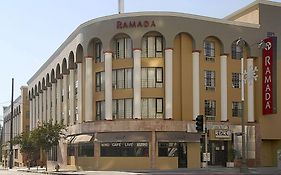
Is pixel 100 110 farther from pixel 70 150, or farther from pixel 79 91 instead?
pixel 70 150

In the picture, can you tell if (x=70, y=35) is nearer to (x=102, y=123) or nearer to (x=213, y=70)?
A: (x=102, y=123)

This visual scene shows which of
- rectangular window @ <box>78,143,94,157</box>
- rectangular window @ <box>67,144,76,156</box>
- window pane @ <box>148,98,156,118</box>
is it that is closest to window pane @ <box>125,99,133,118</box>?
window pane @ <box>148,98,156,118</box>

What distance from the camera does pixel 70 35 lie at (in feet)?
208

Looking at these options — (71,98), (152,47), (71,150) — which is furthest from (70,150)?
(152,47)

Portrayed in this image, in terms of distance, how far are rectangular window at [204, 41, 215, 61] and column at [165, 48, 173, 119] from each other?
4633 mm

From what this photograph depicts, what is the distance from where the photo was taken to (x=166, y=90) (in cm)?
5334

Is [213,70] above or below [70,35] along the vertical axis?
below

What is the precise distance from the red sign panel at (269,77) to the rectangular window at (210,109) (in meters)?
5.86

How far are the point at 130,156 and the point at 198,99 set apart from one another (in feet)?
30.2

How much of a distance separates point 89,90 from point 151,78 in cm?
732

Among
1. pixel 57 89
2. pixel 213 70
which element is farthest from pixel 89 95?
pixel 57 89

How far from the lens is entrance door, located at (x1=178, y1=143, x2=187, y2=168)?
5356 cm

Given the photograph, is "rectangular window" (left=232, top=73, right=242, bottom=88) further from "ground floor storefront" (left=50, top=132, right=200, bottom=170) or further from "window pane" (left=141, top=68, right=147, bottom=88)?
"window pane" (left=141, top=68, right=147, bottom=88)

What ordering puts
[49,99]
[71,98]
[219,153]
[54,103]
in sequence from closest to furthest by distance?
[219,153] < [71,98] < [54,103] < [49,99]
